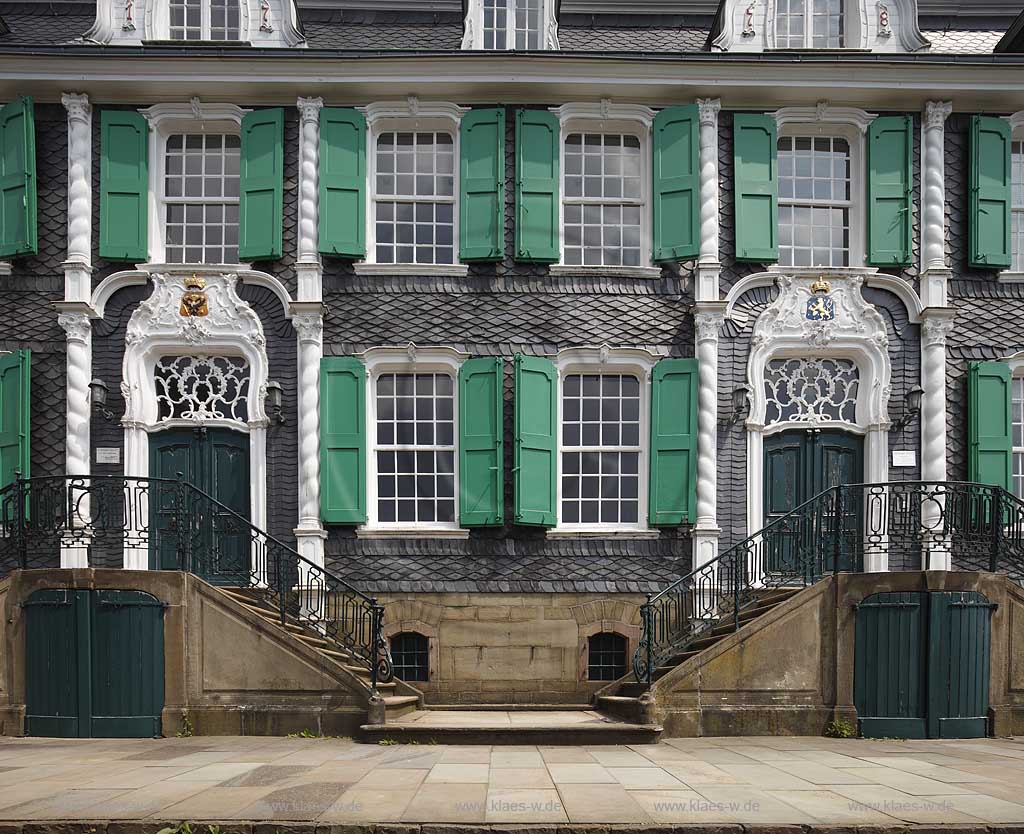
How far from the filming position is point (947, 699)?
10133mm

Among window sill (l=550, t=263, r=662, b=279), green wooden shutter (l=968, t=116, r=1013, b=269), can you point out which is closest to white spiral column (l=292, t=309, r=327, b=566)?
window sill (l=550, t=263, r=662, b=279)

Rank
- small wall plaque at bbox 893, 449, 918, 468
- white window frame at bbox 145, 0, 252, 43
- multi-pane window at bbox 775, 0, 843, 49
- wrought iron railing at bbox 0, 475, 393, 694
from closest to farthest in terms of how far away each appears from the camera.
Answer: wrought iron railing at bbox 0, 475, 393, 694
small wall plaque at bbox 893, 449, 918, 468
white window frame at bbox 145, 0, 252, 43
multi-pane window at bbox 775, 0, 843, 49

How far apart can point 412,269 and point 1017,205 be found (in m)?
9.30

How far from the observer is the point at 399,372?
13109 mm

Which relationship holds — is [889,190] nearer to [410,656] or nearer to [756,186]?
[756,186]

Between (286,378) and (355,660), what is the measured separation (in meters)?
4.20

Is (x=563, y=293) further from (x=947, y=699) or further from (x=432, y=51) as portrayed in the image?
(x=947, y=699)

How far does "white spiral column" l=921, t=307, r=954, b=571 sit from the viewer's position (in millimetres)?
12805

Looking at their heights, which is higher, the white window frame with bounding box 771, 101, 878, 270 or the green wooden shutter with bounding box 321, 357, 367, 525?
the white window frame with bounding box 771, 101, 878, 270

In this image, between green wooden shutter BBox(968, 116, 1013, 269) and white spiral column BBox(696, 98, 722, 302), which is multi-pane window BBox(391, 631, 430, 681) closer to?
white spiral column BBox(696, 98, 722, 302)

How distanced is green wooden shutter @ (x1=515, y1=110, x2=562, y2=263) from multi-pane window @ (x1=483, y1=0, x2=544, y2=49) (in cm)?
141

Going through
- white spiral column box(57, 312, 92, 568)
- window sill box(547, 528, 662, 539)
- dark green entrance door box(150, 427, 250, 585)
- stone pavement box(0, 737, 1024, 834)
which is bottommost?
stone pavement box(0, 737, 1024, 834)

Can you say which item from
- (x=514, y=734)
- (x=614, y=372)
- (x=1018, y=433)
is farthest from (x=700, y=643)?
(x=1018, y=433)

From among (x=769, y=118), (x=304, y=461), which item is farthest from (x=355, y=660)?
(x=769, y=118)
